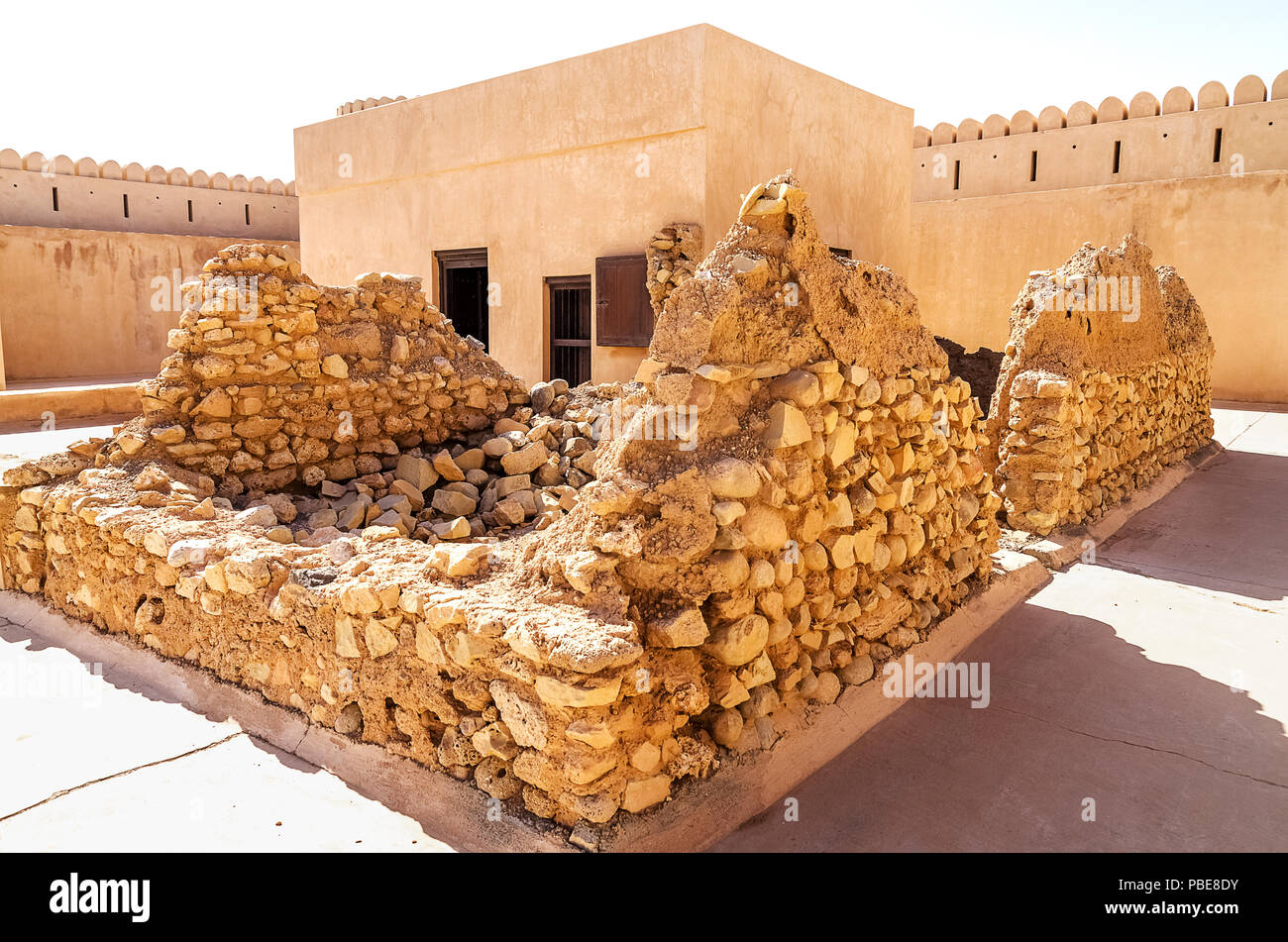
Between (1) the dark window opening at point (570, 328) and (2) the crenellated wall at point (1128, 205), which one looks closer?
(1) the dark window opening at point (570, 328)

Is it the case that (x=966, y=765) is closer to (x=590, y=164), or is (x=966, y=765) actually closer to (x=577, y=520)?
(x=577, y=520)

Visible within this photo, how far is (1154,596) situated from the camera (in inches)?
219

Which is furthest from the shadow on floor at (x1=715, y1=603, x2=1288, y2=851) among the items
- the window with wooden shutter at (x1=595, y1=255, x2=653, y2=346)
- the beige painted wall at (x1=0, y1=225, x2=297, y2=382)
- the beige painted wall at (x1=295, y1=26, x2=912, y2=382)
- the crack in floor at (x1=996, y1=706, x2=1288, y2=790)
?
the beige painted wall at (x1=0, y1=225, x2=297, y2=382)

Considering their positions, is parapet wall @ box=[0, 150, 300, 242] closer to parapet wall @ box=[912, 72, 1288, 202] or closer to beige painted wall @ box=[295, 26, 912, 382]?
beige painted wall @ box=[295, 26, 912, 382]

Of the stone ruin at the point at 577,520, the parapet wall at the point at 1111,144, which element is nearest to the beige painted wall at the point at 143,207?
the stone ruin at the point at 577,520

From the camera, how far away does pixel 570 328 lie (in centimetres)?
1020

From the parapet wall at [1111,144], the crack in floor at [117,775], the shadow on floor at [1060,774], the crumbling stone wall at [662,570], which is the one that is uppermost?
the parapet wall at [1111,144]

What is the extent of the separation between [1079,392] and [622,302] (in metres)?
4.41

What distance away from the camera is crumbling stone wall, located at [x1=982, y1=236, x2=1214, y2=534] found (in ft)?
21.3

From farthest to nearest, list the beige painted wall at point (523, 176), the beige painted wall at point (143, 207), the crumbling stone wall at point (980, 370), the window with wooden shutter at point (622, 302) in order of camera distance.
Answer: the beige painted wall at point (143, 207) < the crumbling stone wall at point (980, 370) < the window with wooden shutter at point (622, 302) < the beige painted wall at point (523, 176)

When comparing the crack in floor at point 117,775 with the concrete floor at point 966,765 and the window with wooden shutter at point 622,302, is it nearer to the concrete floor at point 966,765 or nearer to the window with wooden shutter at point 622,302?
the concrete floor at point 966,765

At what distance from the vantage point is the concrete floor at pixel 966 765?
10.3 ft

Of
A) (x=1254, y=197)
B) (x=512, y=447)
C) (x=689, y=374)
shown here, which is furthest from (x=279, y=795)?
(x=1254, y=197)

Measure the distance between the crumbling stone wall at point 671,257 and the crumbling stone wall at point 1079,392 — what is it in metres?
2.94
